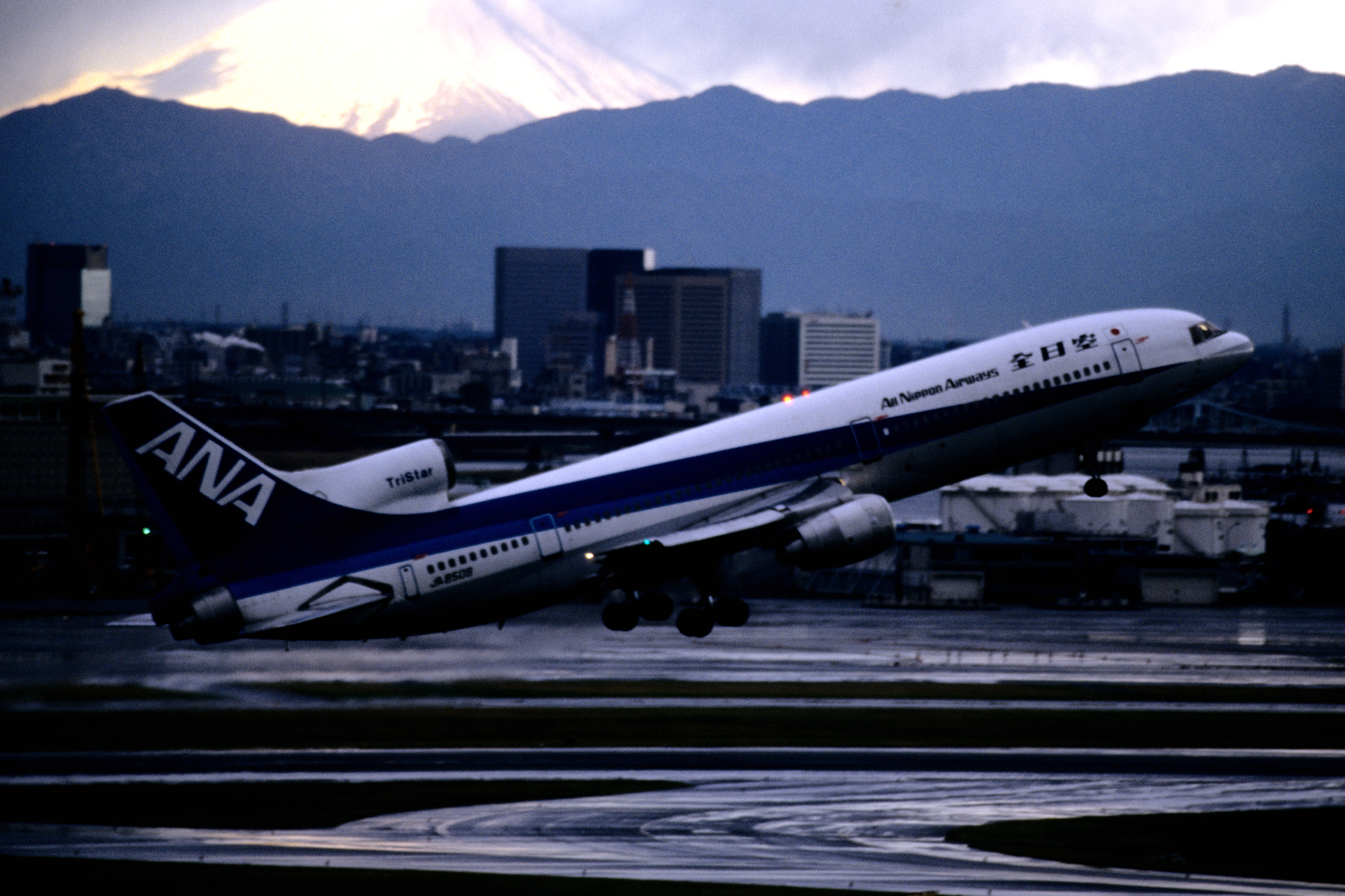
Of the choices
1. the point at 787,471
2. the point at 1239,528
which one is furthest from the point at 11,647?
the point at 1239,528

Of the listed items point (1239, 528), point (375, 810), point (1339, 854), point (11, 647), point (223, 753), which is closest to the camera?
point (1339, 854)

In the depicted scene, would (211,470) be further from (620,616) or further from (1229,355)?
(1229,355)

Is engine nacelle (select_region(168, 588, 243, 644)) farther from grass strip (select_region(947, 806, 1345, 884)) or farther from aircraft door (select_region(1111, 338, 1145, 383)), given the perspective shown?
aircraft door (select_region(1111, 338, 1145, 383))

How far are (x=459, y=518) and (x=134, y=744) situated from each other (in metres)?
15.8

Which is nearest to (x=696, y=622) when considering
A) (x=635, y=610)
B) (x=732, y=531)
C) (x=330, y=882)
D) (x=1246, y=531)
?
(x=635, y=610)

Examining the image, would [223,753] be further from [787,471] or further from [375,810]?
[787,471]

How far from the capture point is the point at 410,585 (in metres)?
45.4

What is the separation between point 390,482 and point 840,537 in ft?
44.1

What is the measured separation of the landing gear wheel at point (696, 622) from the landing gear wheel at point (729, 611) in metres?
0.33

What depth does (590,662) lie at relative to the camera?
68875 mm

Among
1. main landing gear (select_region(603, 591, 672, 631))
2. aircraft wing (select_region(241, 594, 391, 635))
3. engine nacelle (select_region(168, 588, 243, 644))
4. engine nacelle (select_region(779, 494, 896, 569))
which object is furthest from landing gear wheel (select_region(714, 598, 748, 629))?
engine nacelle (select_region(168, 588, 243, 644))

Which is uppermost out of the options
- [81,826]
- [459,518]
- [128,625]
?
[459,518]

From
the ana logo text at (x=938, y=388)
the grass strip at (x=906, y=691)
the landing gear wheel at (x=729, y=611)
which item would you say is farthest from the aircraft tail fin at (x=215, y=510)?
the ana logo text at (x=938, y=388)

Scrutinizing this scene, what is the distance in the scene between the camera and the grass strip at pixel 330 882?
124 feet
